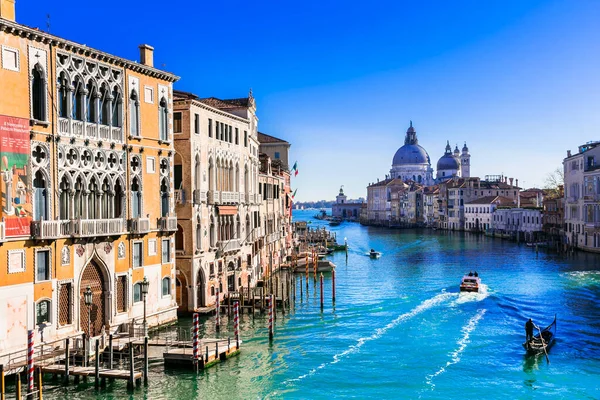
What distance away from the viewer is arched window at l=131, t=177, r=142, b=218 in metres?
18.8

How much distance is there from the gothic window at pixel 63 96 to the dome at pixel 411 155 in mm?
133075

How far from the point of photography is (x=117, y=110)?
718 inches

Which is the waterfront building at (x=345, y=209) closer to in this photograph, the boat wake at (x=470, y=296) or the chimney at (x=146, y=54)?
the boat wake at (x=470, y=296)

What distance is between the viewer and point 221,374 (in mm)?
15961

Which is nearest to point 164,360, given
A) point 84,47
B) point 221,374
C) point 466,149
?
point 221,374

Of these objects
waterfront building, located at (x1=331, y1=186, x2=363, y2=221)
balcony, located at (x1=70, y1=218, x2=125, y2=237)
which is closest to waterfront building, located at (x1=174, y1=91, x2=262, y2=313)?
balcony, located at (x1=70, y1=218, x2=125, y2=237)

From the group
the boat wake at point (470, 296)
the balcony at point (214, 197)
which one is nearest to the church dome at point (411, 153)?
the boat wake at point (470, 296)

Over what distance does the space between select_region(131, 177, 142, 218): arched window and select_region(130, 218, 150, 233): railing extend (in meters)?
0.23

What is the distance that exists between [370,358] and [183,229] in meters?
7.95

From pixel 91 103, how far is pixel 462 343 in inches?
500

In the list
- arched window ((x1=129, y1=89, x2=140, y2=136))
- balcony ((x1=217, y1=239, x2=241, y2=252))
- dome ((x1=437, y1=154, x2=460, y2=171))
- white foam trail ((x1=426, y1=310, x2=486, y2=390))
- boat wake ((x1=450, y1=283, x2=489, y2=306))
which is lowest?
white foam trail ((x1=426, y1=310, x2=486, y2=390))

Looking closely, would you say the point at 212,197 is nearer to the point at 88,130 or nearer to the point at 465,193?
the point at 88,130

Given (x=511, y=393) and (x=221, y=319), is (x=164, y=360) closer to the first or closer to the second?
(x=221, y=319)

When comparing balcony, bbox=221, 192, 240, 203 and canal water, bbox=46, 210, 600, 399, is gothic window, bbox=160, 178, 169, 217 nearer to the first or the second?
canal water, bbox=46, 210, 600, 399
